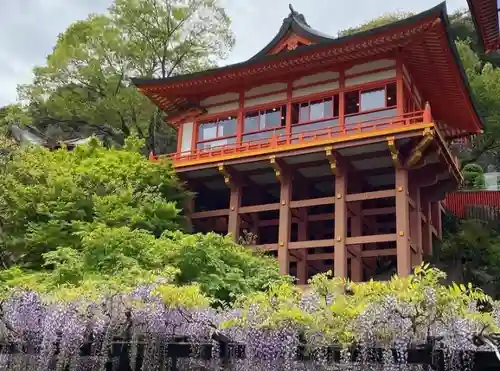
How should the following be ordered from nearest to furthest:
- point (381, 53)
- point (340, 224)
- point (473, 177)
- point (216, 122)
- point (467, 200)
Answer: point (340, 224) → point (381, 53) → point (216, 122) → point (467, 200) → point (473, 177)

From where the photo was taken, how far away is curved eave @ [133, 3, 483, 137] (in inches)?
595

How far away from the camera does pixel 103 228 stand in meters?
13.0

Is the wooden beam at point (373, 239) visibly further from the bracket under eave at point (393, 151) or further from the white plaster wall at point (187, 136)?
the white plaster wall at point (187, 136)

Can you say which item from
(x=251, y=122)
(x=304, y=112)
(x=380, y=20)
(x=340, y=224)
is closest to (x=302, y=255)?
(x=340, y=224)

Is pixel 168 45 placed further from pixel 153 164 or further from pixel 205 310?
pixel 205 310

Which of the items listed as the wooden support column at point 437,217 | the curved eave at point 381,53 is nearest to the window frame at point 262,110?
the curved eave at point 381,53

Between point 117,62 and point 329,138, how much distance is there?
14585 mm

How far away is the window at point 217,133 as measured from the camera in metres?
18.7

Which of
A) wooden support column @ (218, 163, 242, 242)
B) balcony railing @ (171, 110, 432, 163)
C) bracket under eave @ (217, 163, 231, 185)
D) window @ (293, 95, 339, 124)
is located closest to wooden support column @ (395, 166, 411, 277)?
balcony railing @ (171, 110, 432, 163)

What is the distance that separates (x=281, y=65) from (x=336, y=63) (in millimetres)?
1532

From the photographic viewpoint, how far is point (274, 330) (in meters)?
7.27

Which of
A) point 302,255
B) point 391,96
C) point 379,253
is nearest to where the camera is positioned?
point 391,96

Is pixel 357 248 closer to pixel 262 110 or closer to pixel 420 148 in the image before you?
pixel 420 148

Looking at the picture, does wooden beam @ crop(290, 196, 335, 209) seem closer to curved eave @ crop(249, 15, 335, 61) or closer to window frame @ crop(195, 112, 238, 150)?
window frame @ crop(195, 112, 238, 150)
